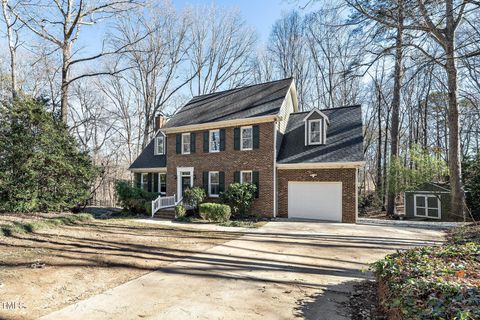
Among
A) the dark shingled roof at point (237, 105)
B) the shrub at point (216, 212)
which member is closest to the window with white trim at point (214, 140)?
the dark shingled roof at point (237, 105)

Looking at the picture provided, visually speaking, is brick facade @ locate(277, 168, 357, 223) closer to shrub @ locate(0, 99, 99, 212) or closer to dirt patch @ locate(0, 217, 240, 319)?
dirt patch @ locate(0, 217, 240, 319)

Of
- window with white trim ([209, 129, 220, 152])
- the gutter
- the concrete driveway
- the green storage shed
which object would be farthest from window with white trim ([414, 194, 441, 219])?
window with white trim ([209, 129, 220, 152])

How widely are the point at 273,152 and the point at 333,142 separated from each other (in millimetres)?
3154

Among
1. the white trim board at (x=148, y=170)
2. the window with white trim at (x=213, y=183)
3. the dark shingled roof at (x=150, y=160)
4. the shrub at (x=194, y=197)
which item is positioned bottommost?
the shrub at (x=194, y=197)

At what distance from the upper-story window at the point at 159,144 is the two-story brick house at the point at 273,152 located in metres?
2.15

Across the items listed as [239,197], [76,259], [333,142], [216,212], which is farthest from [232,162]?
[76,259]

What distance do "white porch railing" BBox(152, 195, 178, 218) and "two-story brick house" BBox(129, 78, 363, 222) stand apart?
0.95 m

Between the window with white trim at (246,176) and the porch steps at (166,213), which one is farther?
the porch steps at (166,213)

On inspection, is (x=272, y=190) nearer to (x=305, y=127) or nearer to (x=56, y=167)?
(x=305, y=127)

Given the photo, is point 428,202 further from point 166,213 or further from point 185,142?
point 166,213

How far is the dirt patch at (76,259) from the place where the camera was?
13.7ft

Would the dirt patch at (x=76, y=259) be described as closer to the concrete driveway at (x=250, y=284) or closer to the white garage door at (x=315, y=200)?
the concrete driveway at (x=250, y=284)

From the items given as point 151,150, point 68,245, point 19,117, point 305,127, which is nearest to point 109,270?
point 68,245

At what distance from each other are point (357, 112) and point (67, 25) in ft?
55.2
